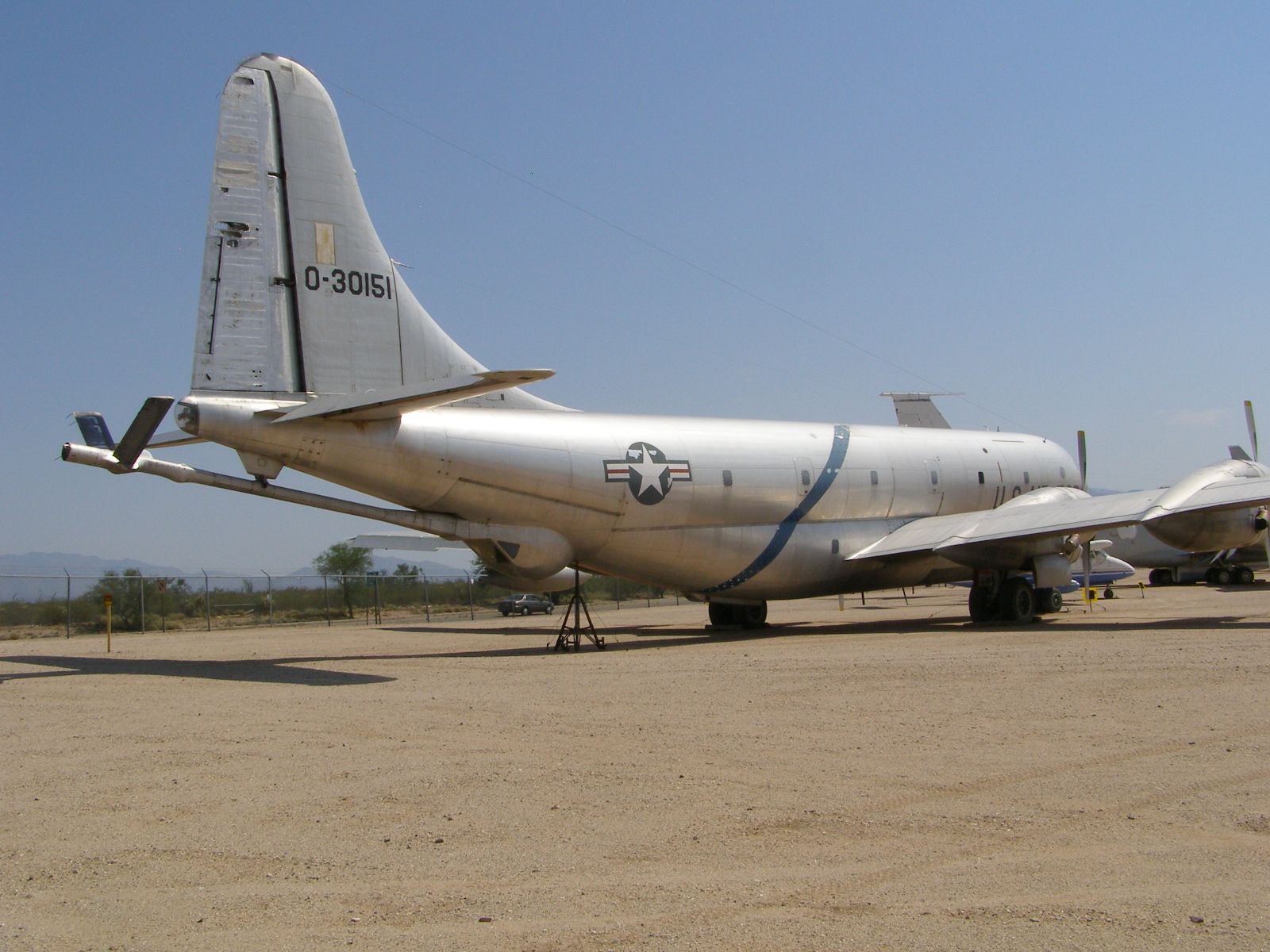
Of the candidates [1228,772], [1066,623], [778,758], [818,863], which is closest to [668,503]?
[1066,623]

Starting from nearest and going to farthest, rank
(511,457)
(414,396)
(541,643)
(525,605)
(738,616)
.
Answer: (414,396), (511,457), (541,643), (738,616), (525,605)

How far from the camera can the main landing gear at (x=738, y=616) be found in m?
23.4

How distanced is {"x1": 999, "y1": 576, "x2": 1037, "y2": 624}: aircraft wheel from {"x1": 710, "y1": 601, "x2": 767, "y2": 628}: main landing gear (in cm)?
483

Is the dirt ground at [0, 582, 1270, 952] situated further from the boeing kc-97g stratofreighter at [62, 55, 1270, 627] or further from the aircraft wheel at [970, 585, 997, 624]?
the aircraft wheel at [970, 585, 997, 624]

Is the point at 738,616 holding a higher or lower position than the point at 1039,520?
lower

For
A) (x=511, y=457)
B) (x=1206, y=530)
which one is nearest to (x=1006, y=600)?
(x=1206, y=530)

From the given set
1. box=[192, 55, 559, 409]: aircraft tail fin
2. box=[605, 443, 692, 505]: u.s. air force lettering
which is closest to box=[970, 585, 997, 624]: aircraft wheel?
box=[605, 443, 692, 505]: u.s. air force lettering

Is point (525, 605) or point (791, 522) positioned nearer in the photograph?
point (791, 522)

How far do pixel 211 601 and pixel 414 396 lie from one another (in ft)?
79.6

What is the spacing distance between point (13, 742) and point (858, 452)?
670 inches

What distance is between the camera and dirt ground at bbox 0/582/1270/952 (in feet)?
15.4

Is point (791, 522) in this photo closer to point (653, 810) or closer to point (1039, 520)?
point (1039, 520)

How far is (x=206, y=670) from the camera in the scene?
50.1 feet

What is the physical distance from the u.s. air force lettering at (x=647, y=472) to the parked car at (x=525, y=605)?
25610mm
